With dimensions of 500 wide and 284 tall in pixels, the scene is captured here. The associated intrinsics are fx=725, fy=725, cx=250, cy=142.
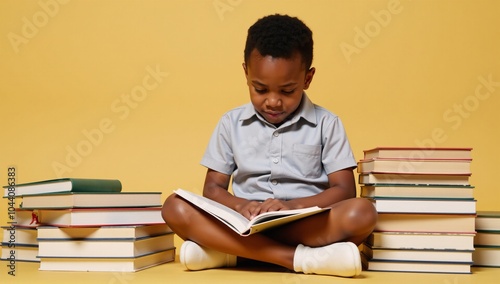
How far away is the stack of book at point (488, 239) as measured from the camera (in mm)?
2100

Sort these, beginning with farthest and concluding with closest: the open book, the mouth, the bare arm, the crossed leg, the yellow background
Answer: the yellow background → the mouth → the bare arm → the crossed leg → the open book

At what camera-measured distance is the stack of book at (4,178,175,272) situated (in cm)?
203

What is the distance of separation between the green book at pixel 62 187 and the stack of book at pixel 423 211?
2.66ft

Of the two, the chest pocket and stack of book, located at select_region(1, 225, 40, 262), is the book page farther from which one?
stack of book, located at select_region(1, 225, 40, 262)

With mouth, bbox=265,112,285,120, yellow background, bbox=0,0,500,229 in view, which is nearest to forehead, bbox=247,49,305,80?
mouth, bbox=265,112,285,120

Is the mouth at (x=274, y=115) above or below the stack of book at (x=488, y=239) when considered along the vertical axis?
above

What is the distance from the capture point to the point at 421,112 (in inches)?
119

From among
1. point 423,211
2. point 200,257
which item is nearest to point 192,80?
point 200,257

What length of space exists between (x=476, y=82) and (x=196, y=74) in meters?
1.19

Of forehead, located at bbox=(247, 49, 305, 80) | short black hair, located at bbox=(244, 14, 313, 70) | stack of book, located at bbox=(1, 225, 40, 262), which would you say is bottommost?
stack of book, located at bbox=(1, 225, 40, 262)

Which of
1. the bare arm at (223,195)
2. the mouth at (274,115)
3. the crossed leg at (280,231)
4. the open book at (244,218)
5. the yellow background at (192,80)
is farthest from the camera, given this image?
the yellow background at (192,80)

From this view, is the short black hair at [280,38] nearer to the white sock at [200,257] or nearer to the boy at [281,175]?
the boy at [281,175]

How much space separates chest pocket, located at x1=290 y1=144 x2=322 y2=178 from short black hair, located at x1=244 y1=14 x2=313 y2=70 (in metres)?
0.24

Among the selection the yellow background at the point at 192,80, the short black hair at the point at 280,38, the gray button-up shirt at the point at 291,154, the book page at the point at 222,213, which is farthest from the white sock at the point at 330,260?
the yellow background at the point at 192,80
